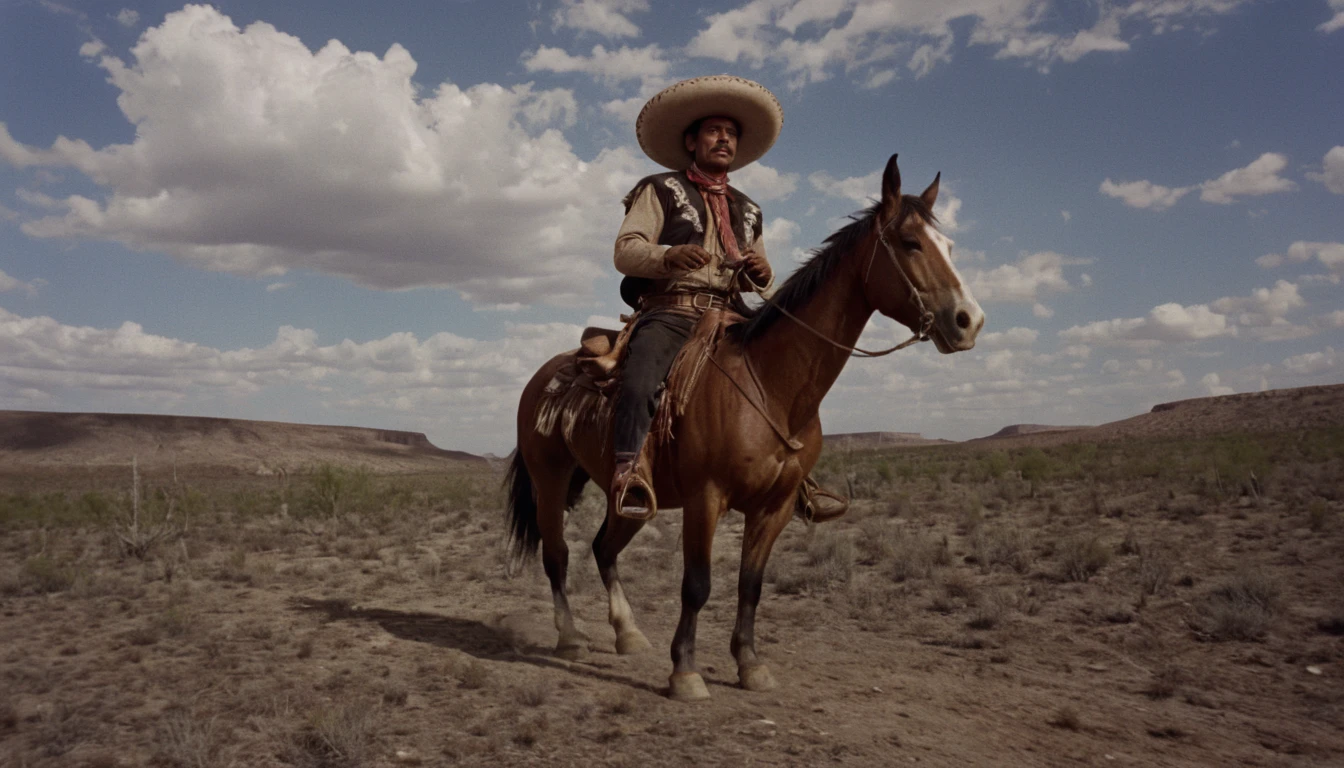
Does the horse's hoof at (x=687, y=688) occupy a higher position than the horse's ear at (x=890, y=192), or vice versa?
the horse's ear at (x=890, y=192)

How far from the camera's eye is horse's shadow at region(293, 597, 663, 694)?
5.49 meters

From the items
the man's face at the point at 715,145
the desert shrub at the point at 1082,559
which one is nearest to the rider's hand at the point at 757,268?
the man's face at the point at 715,145

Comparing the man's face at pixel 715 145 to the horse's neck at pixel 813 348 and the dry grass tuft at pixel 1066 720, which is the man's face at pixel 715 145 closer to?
the horse's neck at pixel 813 348

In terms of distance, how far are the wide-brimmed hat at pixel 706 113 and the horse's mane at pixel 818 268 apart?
53.4 inches

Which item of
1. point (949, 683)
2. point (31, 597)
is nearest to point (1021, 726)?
point (949, 683)

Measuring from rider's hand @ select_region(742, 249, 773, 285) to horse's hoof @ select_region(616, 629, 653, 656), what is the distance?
284cm

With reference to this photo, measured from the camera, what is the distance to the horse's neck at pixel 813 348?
446cm

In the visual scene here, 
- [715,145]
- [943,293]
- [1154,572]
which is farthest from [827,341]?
[1154,572]

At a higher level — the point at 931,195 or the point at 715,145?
the point at 715,145

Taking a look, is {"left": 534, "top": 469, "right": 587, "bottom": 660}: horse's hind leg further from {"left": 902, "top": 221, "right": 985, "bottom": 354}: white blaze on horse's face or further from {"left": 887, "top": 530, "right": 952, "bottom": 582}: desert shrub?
{"left": 887, "top": 530, "right": 952, "bottom": 582}: desert shrub

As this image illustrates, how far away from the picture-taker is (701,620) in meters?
7.56

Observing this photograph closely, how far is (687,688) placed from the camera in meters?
4.54

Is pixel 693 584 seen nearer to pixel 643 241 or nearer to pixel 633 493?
pixel 633 493

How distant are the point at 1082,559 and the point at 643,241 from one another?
7.17 metres
